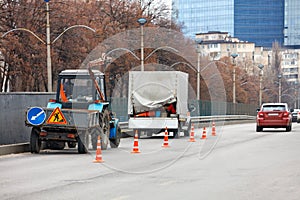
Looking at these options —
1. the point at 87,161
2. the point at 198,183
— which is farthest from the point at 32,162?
the point at 198,183

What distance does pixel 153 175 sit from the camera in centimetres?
1510

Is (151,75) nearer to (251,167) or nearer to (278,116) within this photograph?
(278,116)

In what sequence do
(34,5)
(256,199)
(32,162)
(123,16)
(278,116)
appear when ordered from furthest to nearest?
(123,16)
(34,5)
(278,116)
(32,162)
(256,199)

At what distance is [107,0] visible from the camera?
7375 centimetres

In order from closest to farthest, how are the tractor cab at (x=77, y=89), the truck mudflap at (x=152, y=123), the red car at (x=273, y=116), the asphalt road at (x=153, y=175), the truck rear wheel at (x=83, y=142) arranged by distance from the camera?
the asphalt road at (x=153, y=175), the truck rear wheel at (x=83, y=142), the tractor cab at (x=77, y=89), the truck mudflap at (x=152, y=123), the red car at (x=273, y=116)

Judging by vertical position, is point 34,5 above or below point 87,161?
above

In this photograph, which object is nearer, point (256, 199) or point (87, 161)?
point (256, 199)

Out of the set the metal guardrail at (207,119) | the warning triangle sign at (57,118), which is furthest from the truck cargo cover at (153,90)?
the warning triangle sign at (57,118)

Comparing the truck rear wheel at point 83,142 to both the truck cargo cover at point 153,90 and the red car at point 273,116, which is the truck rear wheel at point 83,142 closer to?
the truck cargo cover at point 153,90

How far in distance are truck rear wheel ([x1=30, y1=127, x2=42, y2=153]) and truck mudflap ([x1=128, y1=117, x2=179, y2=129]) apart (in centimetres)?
1110

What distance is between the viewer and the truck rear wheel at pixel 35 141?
21531 millimetres

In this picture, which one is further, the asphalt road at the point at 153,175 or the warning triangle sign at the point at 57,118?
the warning triangle sign at the point at 57,118

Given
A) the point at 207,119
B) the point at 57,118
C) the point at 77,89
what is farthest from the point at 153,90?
the point at 207,119

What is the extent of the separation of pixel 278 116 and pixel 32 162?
2438 centimetres
